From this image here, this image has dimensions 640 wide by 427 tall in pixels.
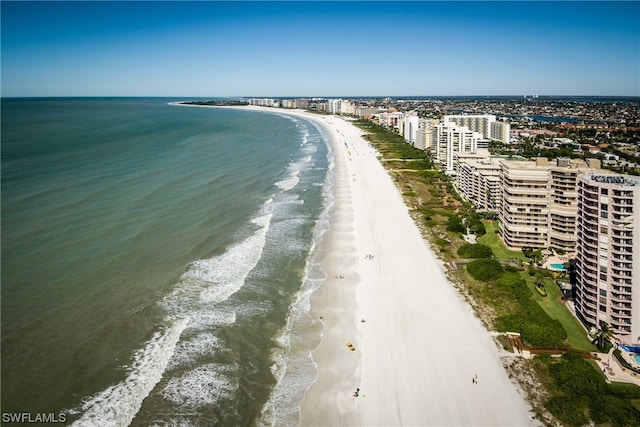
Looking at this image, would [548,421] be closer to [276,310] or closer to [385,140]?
[276,310]

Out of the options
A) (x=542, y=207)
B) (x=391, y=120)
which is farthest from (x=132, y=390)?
(x=391, y=120)

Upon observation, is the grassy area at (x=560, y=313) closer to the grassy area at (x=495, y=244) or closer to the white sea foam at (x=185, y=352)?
the grassy area at (x=495, y=244)

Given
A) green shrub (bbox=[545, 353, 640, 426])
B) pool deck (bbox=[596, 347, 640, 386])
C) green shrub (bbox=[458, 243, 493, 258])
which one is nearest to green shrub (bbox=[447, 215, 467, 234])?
green shrub (bbox=[458, 243, 493, 258])

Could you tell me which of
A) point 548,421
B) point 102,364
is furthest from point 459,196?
point 102,364

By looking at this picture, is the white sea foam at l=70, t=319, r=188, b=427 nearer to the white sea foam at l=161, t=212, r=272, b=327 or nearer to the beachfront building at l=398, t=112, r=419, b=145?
the white sea foam at l=161, t=212, r=272, b=327

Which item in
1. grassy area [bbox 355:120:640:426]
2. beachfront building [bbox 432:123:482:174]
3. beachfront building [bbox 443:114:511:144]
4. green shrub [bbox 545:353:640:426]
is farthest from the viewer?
beachfront building [bbox 443:114:511:144]

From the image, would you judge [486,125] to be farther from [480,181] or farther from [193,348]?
[193,348]

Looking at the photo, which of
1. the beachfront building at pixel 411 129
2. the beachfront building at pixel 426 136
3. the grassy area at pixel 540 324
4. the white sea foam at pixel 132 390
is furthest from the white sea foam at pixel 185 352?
the beachfront building at pixel 411 129

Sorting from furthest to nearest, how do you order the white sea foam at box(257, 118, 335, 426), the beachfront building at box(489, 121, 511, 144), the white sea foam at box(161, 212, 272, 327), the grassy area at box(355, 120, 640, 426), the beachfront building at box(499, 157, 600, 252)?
the beachfront building at box(489, 121, 511, 144) < the beachfront building at box(499, 157, 600, 252) < the white sea foam at box(161, 212, 272, 327) < the white sea foam at box(257, 118, 335, 426) < the grassy area at box(355, 120, 640, 426)
